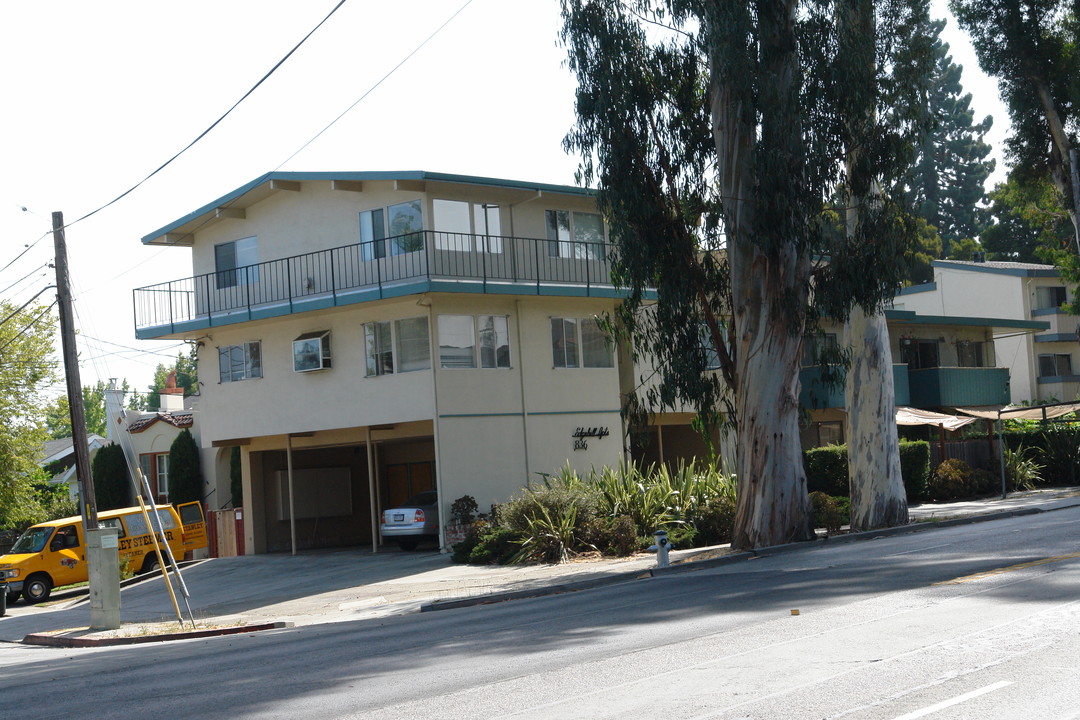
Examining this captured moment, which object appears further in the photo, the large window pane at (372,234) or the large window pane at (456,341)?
the large window pane at (372,234)

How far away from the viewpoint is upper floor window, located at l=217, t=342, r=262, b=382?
103 feet

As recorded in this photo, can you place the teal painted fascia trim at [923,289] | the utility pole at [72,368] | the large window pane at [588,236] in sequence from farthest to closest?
the teal painted fascia trim at [923,289] → the large window pane at [588,236] → the utility pole at [72,368]

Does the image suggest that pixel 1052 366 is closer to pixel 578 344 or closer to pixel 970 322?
pixel 970 322

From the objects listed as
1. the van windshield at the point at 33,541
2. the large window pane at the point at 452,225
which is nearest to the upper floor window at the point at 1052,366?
the large window pane at the point at 452,225

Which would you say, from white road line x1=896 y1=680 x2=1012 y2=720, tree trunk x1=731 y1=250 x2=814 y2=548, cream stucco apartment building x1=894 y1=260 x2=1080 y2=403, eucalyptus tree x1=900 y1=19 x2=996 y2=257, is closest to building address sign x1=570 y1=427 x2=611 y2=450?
tree trunk x1=731 y1=250 x2=814 y2=548

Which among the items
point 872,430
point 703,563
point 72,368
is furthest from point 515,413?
point 72,368

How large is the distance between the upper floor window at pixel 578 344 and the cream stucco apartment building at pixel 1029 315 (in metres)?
29.3

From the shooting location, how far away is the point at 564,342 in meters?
30.1

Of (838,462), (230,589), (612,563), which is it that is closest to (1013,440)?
(838,462)

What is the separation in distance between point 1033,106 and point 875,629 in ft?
90.6

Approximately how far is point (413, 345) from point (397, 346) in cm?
48

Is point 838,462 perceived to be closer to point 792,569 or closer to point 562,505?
point 562,505

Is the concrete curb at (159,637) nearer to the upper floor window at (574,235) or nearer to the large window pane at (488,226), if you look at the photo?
the large window pane at (488,226)

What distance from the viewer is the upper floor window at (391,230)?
1113 inches
